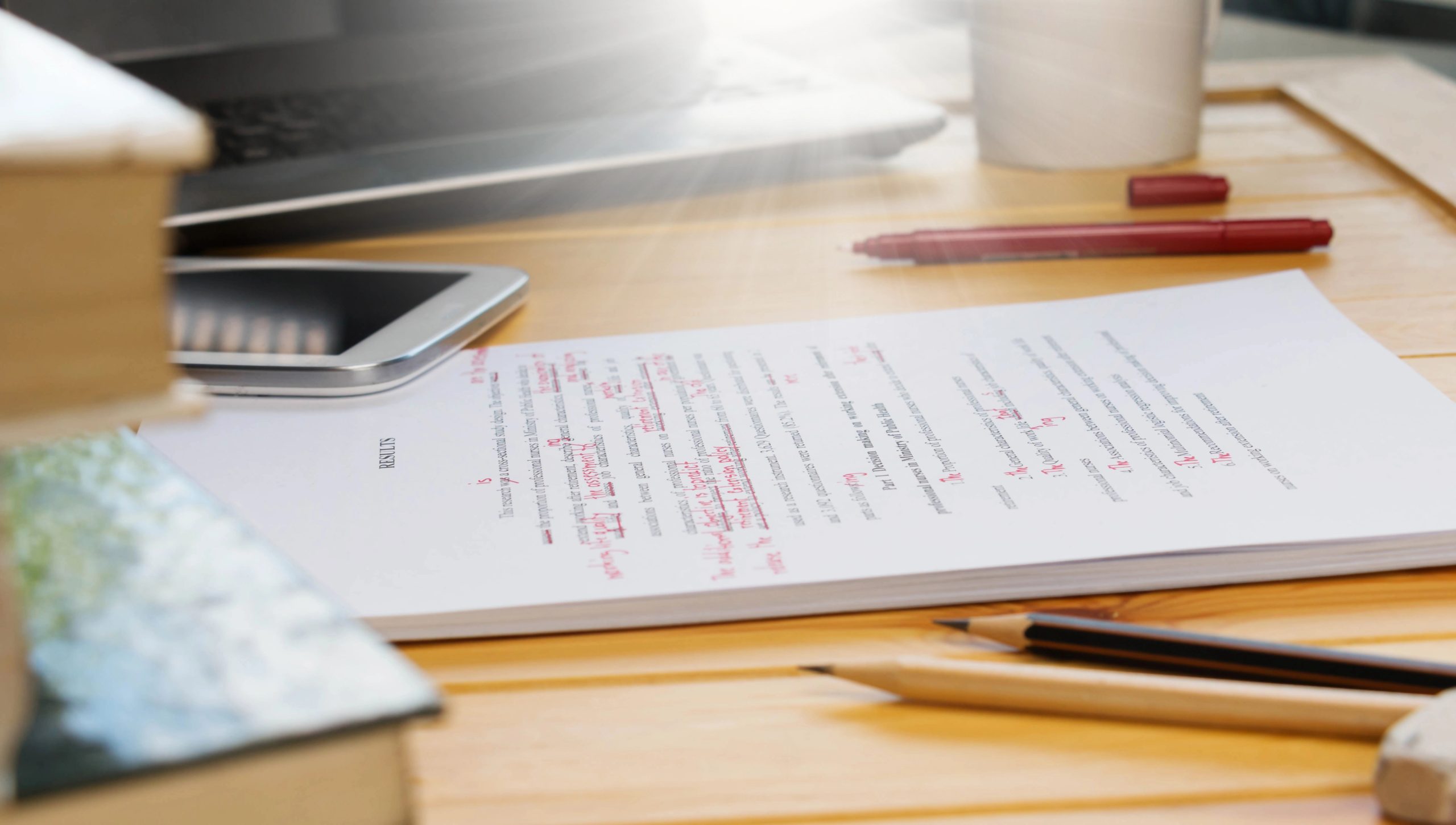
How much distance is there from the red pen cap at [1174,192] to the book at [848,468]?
0.61 ft

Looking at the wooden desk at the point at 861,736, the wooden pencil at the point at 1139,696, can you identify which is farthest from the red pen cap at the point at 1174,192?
the wooden pencil at the point at 1139,696

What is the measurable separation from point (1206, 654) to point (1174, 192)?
1.59 ft

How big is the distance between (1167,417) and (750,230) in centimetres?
34

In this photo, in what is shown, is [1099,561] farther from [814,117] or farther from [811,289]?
[814,117]

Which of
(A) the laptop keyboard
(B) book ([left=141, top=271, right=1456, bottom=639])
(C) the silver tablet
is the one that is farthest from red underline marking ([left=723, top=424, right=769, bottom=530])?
(A) the laptop keyboard

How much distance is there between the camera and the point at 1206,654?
11.8 inches

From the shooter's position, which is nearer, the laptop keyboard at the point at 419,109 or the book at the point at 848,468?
the book at the point at 848,468

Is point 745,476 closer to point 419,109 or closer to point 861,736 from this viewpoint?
point 861,736

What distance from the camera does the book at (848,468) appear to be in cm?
35

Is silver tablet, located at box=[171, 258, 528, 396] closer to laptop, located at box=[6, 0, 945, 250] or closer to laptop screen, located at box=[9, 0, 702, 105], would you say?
laptop, located at box=[6, 0, 945, 250]

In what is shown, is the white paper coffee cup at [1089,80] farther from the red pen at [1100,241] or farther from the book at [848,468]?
the book at [848,468]

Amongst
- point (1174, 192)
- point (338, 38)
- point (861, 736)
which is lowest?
point (861, 736)

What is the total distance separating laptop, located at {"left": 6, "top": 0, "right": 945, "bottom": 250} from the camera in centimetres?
73

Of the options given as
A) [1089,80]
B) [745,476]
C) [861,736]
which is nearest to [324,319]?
[745,476]
